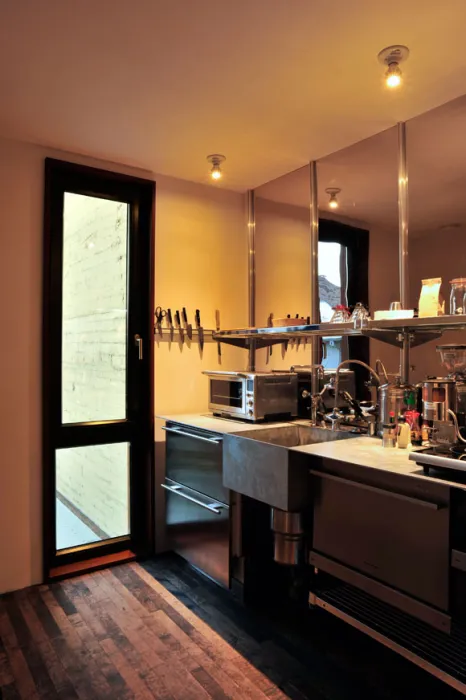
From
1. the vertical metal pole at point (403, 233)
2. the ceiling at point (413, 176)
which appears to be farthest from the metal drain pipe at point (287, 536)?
the ceiling at point (413, 176)

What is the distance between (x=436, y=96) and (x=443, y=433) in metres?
1.50

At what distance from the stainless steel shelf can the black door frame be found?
0.61 metres

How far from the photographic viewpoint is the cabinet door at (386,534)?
160cm

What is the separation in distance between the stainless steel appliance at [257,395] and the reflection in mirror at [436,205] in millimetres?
785

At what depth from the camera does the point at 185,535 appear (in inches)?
112

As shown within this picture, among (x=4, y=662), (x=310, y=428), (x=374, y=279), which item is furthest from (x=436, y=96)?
(x=4, y=662)

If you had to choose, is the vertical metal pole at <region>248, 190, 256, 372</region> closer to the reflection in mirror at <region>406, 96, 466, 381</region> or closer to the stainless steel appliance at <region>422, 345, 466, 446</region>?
the reflection in mirror at <region>406, 96, 466, 381</region>

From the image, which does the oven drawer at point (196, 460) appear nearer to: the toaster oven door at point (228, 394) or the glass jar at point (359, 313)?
the toaster oven door at point (228, 394)

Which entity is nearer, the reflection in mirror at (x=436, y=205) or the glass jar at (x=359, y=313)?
the reflection in mirror at (x=436, y=205)

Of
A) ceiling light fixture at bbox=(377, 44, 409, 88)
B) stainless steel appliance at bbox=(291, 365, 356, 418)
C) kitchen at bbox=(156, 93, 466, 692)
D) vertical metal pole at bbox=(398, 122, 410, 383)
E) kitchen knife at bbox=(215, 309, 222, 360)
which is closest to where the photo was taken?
kitchen at bbox=(156, 93, 466, 692)

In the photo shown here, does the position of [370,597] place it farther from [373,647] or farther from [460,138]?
[460,138]

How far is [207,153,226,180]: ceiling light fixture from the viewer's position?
2869 mm

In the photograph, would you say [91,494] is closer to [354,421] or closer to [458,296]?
[354,421]

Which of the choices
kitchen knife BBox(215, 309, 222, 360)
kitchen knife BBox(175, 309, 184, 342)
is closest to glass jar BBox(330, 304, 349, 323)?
kitchen knife BBox(215, 309, 222, 360)
